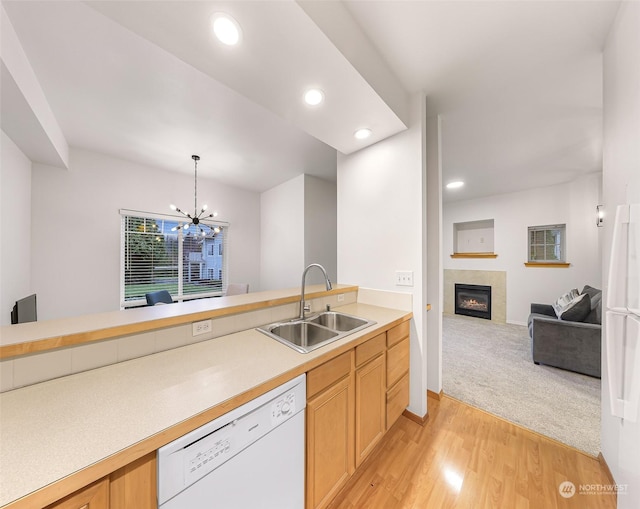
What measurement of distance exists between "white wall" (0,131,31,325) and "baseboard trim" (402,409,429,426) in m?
3.78

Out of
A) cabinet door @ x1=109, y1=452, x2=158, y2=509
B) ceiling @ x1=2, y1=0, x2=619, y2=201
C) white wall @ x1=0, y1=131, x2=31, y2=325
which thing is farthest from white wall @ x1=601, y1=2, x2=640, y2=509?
white wall @ x1=0, y1=131, x2=31, y2=325

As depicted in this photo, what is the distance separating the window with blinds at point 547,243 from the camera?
4070 millimetres

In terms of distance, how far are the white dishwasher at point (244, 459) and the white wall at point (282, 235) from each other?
2972 millimetres

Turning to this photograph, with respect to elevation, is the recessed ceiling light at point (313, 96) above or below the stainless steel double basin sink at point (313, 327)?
above

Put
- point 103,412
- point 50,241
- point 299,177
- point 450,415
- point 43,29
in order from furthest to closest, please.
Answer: point 299,177
point 50,241
point 450,415
point 43,29
point 103,412

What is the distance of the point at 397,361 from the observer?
1720 millimetres

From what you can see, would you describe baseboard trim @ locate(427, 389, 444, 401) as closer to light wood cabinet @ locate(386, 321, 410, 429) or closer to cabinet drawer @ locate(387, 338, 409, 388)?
light wood cabinet @ locate(386, 321, 410, 429)

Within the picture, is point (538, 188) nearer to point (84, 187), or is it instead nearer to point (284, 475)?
point (284, 475)

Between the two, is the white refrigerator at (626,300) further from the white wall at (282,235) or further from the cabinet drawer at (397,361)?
the white wall at (282,235)

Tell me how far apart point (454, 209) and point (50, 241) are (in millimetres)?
6949

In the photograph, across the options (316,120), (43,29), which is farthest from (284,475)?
(43,29)

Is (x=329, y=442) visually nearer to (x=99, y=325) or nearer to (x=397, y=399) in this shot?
(x=397, y=399)

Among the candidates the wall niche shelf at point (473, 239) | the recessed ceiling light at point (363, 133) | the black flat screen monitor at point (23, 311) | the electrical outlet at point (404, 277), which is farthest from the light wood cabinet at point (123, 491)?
the wall niche shelf at point (473, 239)

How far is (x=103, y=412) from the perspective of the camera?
71 centimetres
